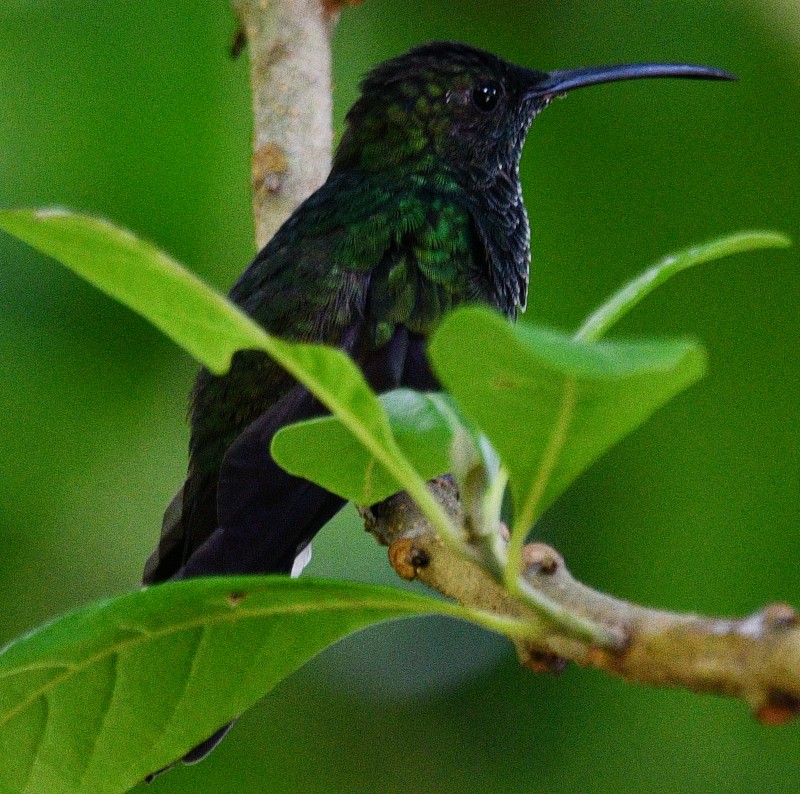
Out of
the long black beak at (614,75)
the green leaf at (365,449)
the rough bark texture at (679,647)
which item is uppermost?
the long black beak at (614,75)

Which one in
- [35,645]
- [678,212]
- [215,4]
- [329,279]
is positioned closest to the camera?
[35,645]

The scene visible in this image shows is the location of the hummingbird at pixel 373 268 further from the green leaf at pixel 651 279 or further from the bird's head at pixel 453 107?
the green leaf at pixel 651 279

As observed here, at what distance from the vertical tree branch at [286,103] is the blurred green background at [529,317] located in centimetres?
79

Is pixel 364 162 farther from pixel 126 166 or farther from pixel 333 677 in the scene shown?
pixel 333 677

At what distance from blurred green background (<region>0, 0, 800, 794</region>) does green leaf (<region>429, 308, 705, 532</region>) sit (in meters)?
2.24

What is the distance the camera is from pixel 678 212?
3.74 meters

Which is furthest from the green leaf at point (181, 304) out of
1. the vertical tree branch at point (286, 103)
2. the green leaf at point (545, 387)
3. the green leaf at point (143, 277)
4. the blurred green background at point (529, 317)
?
the blurred green background at point (529, 317)

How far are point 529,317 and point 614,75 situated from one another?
77 centimetres

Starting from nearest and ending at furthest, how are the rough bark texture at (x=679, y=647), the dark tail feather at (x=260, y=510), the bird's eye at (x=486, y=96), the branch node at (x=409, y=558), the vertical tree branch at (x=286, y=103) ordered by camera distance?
the rough bark texture at (x=679, y=647)
the branch node at (x=409, y=558)
the dark tail feather at (x=260, y=510)
the vertical tree branch at (x=286, y=103)
the bird's eye at (x=486, y=96)

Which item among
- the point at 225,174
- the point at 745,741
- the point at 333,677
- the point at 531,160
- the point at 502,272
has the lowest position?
the point at 745,741

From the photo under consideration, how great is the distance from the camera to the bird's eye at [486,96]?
12.6ft

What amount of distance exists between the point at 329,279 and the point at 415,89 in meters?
1.00

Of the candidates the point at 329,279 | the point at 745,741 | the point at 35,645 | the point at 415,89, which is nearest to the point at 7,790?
the point at 35,645

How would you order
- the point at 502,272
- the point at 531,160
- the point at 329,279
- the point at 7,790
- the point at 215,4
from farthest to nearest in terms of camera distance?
the point at 215,4 → the point at 531,160 → the point at 502,272 → the point at 329,279 → the point at 7,790
